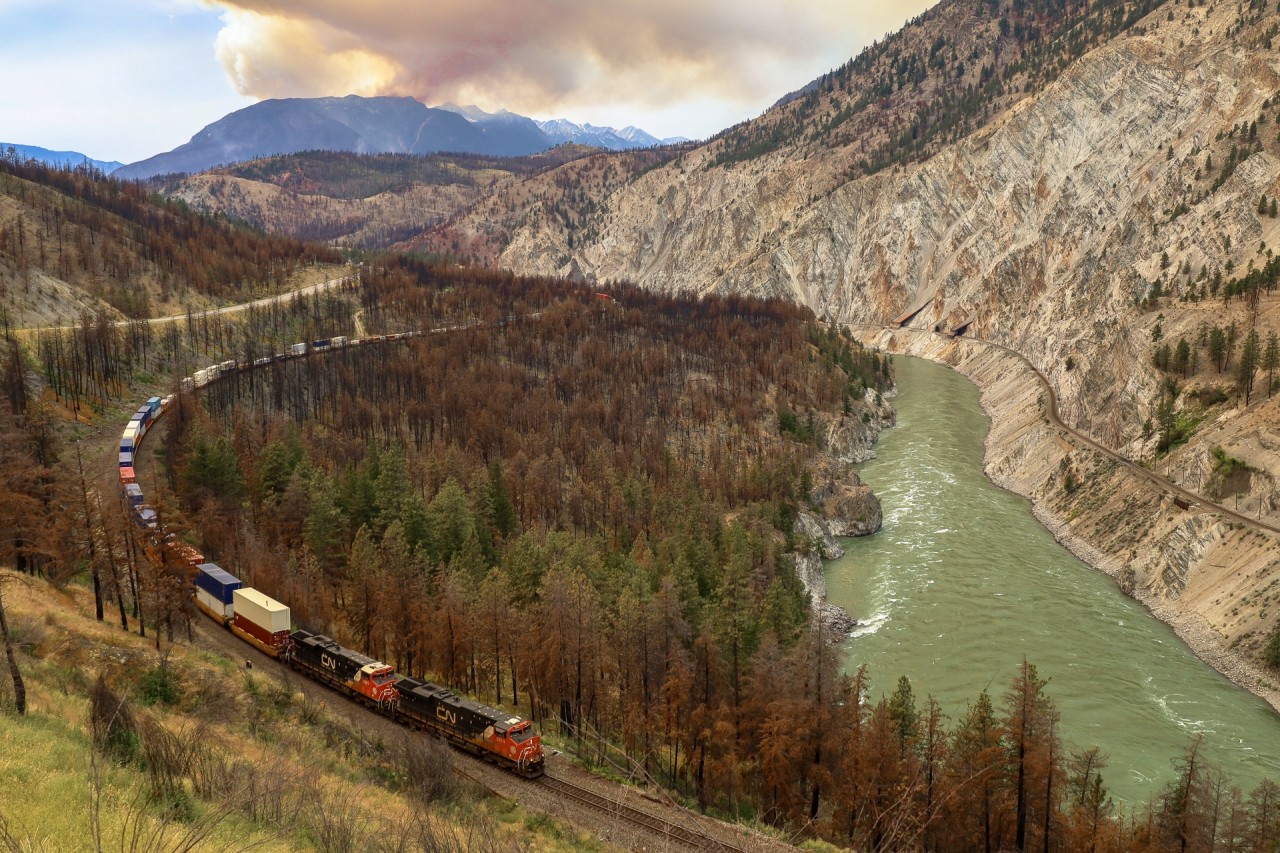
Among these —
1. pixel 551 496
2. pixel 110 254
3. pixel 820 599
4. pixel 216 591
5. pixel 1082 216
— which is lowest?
pixel 820 599

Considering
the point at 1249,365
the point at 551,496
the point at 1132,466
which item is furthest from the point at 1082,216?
the point at 551,496

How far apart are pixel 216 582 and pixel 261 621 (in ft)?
15.9

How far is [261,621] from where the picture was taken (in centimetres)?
3728

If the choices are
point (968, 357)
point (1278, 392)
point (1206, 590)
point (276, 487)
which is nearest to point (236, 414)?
point (276, 487)

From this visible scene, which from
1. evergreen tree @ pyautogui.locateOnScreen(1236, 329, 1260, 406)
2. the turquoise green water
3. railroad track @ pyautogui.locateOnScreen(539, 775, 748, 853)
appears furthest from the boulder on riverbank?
evergreen tree @ pyautogui.locateOnScreen(1236, 329, 1260, 406)

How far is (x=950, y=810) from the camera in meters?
29.8

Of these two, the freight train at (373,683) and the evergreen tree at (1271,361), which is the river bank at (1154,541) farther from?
the freight train at (373,683)

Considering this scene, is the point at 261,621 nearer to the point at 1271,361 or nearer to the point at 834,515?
the point at 834,515

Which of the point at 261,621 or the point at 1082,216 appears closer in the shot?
the point at 261,621

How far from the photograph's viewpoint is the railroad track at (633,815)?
2459 centimetres

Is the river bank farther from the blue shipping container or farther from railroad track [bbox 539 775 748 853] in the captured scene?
the blue shipping container

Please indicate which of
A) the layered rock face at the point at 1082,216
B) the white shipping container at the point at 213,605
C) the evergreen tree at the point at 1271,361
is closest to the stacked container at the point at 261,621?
the white shipping container at the point at 213,605

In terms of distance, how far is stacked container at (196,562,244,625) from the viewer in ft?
130

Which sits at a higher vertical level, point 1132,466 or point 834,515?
point 1132,466
